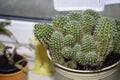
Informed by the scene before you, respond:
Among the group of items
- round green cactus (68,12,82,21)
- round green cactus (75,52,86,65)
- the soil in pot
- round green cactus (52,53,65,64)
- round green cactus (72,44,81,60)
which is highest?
round green cactus (68,12,82,21)

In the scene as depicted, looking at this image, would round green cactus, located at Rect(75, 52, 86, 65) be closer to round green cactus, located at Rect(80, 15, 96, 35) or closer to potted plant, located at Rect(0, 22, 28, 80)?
round green cactus, located at Rect(80, 15, 96, 35)

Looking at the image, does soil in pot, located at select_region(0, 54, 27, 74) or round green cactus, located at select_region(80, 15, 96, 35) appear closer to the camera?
round green cactus, located at select_region(80, 15, 96, 35)

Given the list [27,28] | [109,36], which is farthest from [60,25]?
[27,28]

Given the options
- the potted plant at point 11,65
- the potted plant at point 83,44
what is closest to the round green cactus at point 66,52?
the potted plant at point 83,44

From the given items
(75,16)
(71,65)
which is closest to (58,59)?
(71,65)

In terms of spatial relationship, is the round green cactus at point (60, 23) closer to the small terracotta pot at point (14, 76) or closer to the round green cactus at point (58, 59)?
the round green cactus at point (58, 59)

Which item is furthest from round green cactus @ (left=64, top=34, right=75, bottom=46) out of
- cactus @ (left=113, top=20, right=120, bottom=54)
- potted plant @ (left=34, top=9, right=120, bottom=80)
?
cactus @ (left=113, top=20, right=120, bottom=54)

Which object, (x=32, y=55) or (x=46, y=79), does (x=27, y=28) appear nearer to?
(x=32, y=55)
